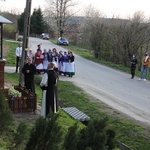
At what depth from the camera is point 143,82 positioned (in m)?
19.5

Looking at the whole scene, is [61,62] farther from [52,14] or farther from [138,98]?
[52,14]

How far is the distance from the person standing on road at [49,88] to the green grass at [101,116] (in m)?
0.59

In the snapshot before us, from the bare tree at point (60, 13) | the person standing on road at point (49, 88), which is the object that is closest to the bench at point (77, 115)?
the person standing on road at point (49, 88)

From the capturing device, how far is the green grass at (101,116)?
8974 mm

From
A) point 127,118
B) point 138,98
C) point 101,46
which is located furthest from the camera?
point 101,46

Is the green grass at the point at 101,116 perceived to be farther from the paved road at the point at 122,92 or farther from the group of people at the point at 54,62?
the group of people at the point at 54,62

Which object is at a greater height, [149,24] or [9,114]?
[149,24]

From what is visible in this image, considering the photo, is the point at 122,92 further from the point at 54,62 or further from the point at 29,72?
the point at 29,72

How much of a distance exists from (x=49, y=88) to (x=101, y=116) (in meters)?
2.67

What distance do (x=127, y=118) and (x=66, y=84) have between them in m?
5.62

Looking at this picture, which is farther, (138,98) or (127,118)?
(138,98)

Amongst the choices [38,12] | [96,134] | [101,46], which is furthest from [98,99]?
[38,12]

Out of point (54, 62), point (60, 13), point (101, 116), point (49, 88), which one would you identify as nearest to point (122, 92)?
point (54, 62)

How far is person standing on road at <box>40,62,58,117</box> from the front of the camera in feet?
29.0
